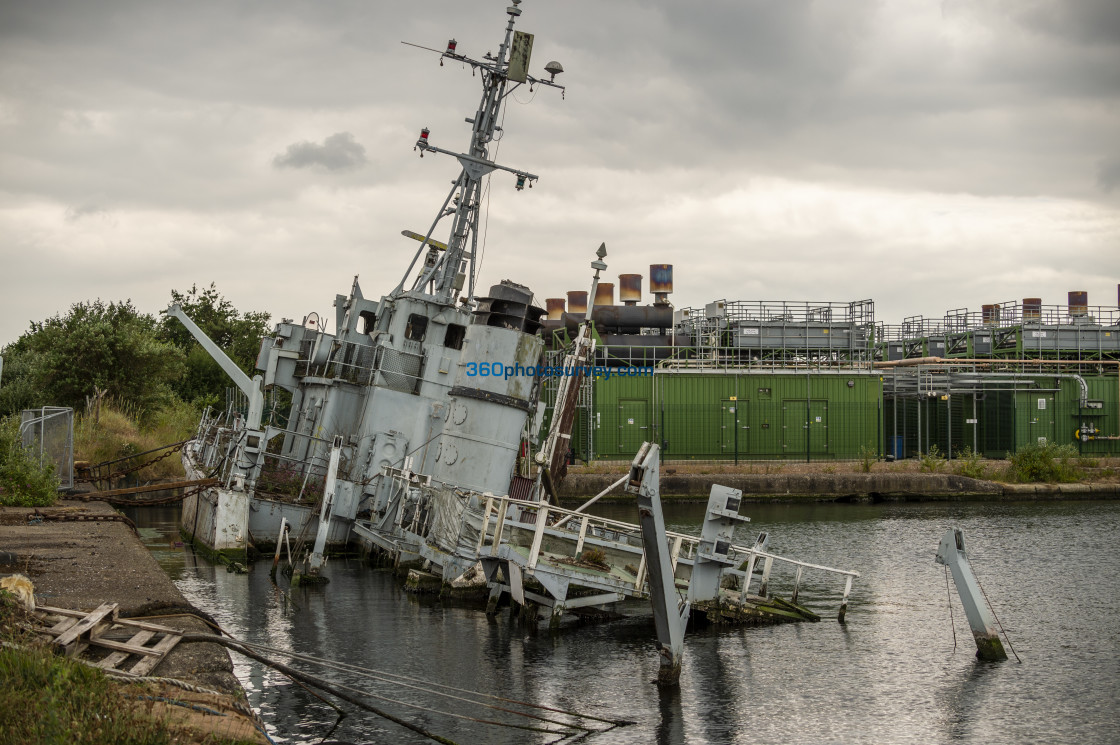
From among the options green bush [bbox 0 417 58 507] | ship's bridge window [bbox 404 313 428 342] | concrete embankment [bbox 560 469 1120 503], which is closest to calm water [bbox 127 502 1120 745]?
green bush [bbox 0 417 58 507]

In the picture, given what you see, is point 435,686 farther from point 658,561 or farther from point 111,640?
point 111,640

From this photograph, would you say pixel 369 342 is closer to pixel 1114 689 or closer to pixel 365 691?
pixel 365 691

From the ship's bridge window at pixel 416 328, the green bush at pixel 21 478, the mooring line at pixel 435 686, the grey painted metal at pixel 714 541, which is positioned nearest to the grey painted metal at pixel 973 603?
the grey painted metal at pixel 714 541

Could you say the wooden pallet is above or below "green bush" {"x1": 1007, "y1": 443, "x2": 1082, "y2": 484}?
below

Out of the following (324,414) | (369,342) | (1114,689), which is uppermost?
(369,342)

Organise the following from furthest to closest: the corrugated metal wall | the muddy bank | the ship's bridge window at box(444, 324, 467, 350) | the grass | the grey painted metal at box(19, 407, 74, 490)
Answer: the corrugated metal wall → the grass → the ship's bridge window at box(444, 324, 467, 350) → the grey painted metal at box(19, 407, 74, 490) → the muddy bank

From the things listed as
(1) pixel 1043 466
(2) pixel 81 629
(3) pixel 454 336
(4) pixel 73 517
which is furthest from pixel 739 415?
(2) pixel 81 629

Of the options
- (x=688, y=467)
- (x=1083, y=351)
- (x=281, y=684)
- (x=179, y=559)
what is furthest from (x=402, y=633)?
(x=1083, y=351)

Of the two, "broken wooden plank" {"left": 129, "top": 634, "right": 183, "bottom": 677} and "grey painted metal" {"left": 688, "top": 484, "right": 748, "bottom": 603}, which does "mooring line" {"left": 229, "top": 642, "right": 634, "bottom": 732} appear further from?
"grey painted metal" {"left": 688, "top": 484, "right": 748, "bottom": 603}

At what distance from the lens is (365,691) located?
1422 cm

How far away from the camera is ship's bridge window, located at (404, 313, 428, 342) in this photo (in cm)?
2783

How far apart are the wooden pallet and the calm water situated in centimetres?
212

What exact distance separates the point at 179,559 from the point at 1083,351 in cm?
5154

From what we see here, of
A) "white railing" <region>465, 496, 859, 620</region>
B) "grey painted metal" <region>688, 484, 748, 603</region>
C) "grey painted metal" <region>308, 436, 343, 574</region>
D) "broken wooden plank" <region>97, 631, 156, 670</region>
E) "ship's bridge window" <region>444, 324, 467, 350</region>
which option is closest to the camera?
"broken wooden plank" <region>97, 631, 156, 670</region>
